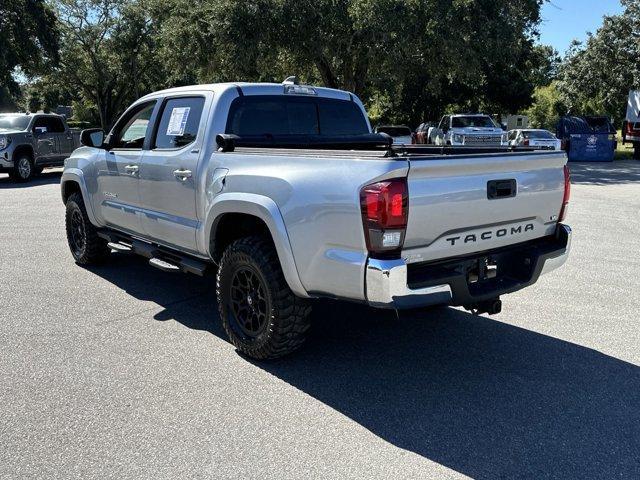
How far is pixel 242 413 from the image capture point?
11.7ft

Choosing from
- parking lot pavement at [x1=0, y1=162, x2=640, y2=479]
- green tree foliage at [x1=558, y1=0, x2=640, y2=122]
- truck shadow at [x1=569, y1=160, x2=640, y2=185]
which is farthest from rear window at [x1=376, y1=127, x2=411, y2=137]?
green tree foliage at [x1=558, y1=0, x2=640, y2=122]

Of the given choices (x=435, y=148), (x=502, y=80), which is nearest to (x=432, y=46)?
(x=435, y=148)

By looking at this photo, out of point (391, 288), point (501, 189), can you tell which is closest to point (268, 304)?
point (391, 288)

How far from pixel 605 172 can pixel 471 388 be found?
19.7 meters

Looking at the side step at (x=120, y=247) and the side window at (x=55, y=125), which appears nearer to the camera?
the side step at (x=120, y=247)

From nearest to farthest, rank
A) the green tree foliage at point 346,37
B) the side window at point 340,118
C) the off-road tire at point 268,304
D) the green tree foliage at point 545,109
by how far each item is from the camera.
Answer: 1. the off-road tire at point 268,304
2. the side window at point 340,118
3. the green tree foliage at point 346,37
4. the green tree foliage at point 545,109

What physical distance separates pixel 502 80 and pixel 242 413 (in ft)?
127

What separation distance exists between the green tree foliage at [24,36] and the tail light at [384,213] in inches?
1044

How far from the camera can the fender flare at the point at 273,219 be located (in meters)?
3.80

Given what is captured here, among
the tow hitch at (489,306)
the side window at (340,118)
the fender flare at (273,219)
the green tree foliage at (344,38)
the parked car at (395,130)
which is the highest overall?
the green tree foliage at (344,38)

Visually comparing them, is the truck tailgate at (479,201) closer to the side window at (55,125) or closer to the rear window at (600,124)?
the side window at (55,125)

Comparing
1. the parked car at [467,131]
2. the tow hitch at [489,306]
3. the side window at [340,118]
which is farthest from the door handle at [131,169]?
the parked car at [467,131]

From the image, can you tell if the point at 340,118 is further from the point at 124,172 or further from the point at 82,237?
the point at 82,237

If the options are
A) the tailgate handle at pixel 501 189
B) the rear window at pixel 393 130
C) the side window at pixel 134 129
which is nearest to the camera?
the tailgate handle at pixel 501 189
